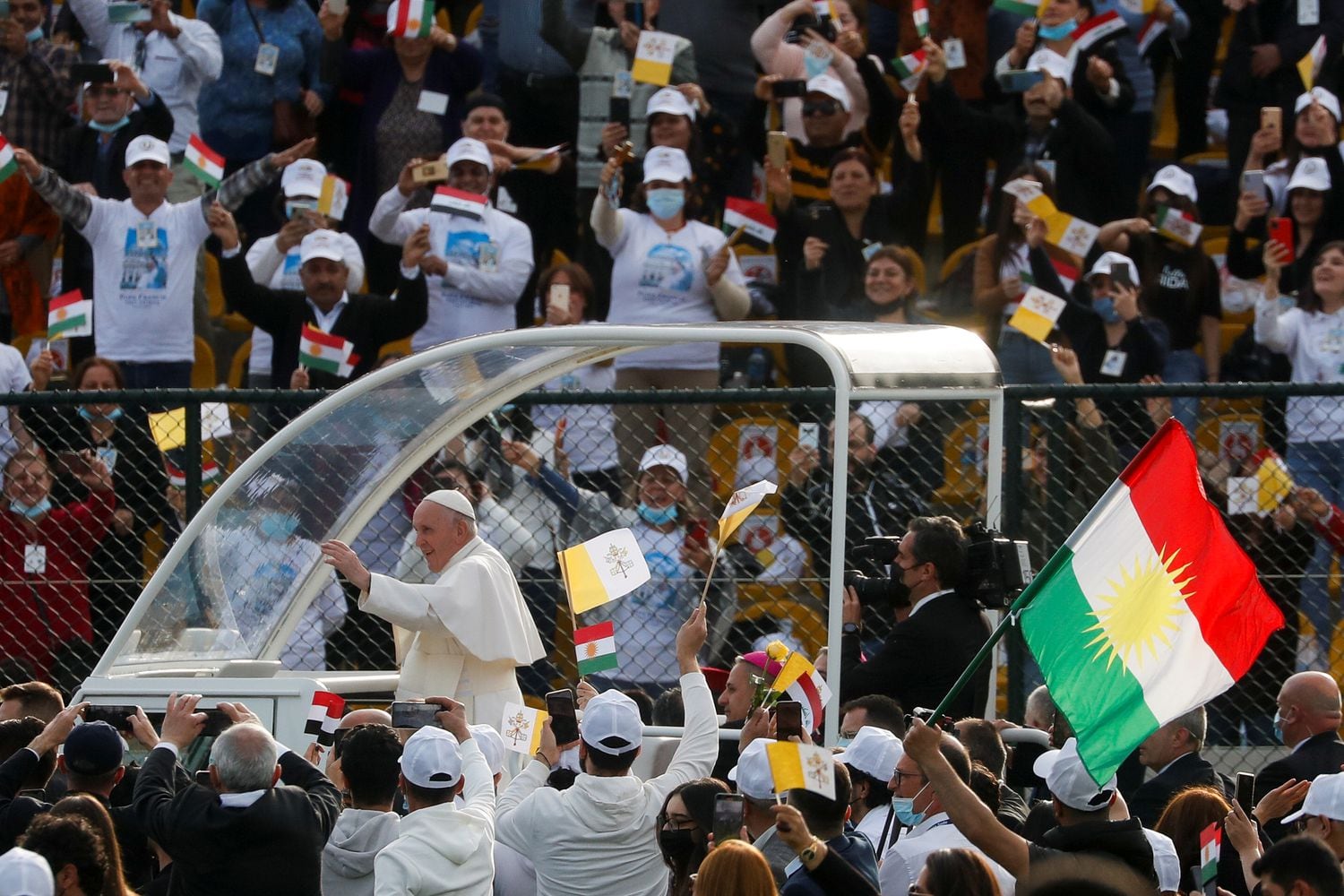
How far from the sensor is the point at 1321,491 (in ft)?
29.9

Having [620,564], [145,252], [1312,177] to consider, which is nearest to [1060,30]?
[1312,177]

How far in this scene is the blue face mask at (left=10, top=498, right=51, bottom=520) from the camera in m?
9.32

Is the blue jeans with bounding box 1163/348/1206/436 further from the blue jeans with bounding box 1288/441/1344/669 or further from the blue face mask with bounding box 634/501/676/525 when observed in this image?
the blue face mask with bounding box 634/501/676/525

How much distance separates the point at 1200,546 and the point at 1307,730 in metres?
1.51

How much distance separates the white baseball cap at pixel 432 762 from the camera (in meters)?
5.96

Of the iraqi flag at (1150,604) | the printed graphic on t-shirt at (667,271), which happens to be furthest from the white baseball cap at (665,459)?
the iraqi flag at (1150,604)

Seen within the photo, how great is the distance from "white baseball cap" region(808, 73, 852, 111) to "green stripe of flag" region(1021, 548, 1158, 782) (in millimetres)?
6257

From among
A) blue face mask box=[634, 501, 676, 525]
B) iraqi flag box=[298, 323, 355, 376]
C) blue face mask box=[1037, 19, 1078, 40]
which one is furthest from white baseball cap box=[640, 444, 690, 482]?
blue face mask box=[1037, 19, 1078, 40]

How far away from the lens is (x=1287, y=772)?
7.35 metres

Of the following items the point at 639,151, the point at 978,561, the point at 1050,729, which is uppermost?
the point at 639,151

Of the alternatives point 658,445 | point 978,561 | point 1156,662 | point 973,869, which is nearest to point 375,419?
point 658,445

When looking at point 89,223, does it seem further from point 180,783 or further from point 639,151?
point 180,783

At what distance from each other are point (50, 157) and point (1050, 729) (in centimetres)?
769

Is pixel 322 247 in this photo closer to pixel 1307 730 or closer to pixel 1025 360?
pixel 1025 360
